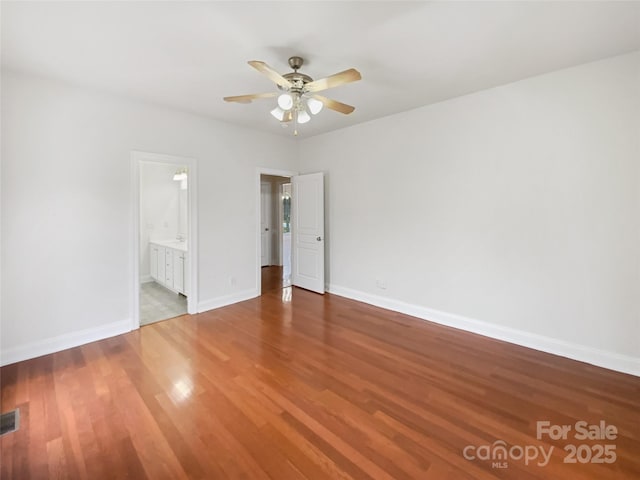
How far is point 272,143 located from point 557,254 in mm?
4195

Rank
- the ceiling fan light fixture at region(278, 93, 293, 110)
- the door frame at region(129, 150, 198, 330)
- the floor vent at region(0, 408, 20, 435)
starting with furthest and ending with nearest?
1. the door frame at region(129, 150, 198, 330)
2. the ceiling fan light fixture at region(278, 93, 293, 110)
3. the floor vent at region(0, 408, 20, 435)

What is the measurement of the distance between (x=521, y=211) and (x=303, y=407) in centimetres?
288

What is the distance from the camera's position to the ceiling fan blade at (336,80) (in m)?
2.04

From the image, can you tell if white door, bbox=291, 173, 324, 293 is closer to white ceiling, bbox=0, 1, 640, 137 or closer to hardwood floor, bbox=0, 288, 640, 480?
hardwood floor, bbox=0, 288, 640, 480

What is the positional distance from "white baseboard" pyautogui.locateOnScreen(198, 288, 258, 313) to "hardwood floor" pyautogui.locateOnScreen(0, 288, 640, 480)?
2.52 feet

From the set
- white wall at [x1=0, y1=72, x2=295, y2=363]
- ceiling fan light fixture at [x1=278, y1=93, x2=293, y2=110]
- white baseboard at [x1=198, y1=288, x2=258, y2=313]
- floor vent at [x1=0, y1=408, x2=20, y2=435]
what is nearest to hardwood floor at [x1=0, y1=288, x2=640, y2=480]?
floor vent at [x1=0, y1=408, x2=20, y2=435]

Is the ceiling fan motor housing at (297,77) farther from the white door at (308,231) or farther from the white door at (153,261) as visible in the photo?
the white door at (153,261)

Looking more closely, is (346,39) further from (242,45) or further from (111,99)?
(111,99)

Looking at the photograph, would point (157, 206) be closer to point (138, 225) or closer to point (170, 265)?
point (170, 265)

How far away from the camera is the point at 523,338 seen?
308cm

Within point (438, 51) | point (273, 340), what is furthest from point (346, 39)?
point (273, 340)

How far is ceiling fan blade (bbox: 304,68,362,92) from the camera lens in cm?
204

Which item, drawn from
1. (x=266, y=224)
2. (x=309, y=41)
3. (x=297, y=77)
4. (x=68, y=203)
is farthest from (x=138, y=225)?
(x=266, y=224)

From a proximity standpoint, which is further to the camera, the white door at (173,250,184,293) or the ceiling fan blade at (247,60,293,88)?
the white door at (173,250,184,293)
